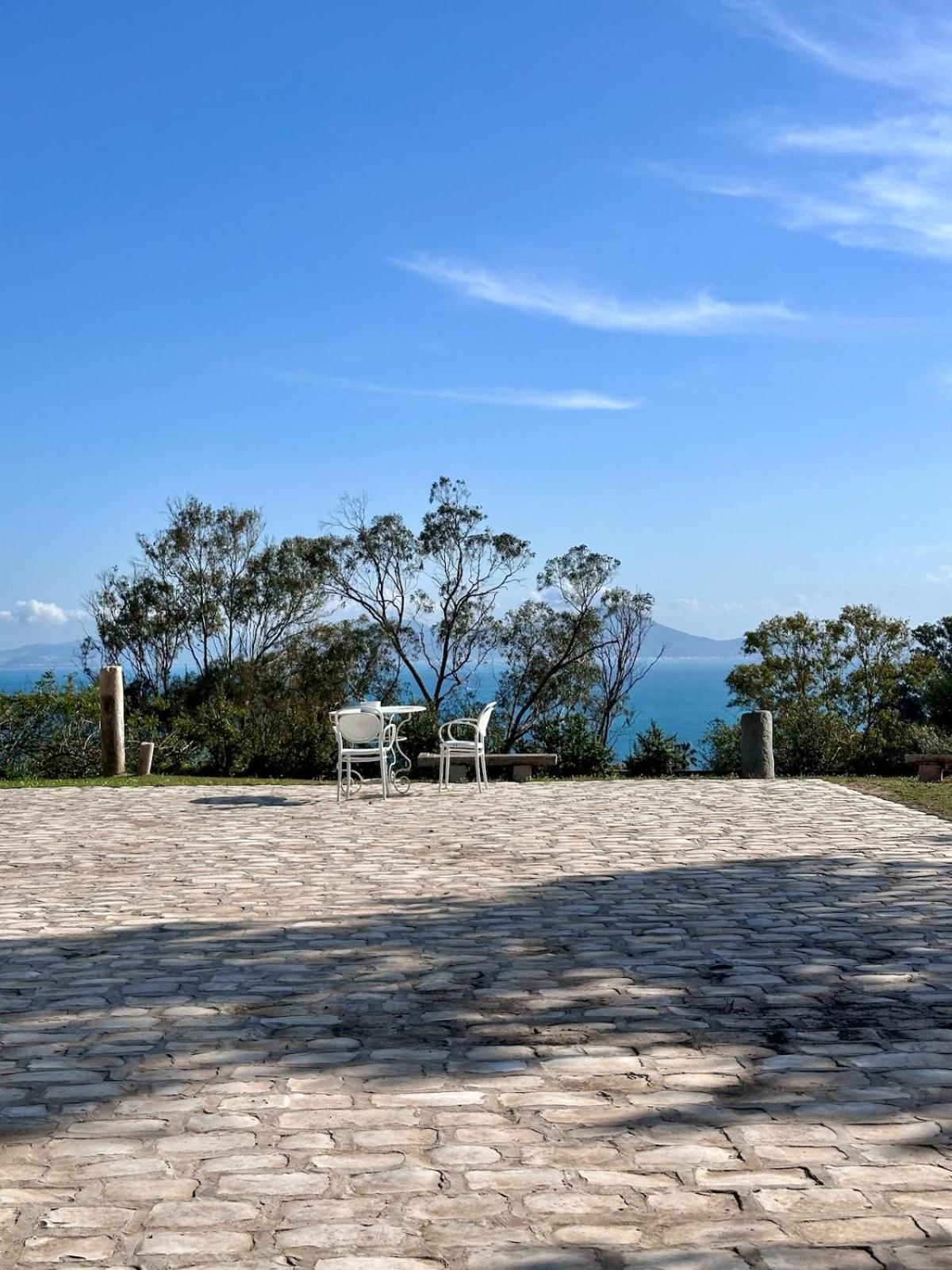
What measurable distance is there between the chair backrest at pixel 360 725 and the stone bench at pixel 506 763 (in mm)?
2455

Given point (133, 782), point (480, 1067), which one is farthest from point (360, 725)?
point (480, 1067)

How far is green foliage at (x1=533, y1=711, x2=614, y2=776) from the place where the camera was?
1662 centimetres

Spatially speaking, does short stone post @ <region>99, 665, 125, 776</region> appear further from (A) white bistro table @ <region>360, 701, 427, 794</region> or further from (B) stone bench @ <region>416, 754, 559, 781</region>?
(B) stone bench @ <region>416, 754, 559, 781</region>

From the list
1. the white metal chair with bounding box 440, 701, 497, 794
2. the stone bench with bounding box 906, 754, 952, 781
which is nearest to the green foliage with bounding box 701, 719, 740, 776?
the stone bench with bounding box 906, 754, 952, 781

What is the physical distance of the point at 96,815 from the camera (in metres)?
11.5

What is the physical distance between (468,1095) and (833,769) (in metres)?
13.9

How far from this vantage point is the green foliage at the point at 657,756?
16359 millimetres

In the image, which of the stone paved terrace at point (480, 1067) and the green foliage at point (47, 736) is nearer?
the stone paved terrace at point (480, 1067)

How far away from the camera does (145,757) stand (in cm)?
1595

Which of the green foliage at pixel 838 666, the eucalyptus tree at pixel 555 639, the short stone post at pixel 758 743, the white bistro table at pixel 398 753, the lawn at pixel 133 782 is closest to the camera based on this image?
the white bistro table at pixel 398 753

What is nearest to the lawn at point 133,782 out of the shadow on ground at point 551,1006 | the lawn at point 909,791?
the lawn at point 909,791

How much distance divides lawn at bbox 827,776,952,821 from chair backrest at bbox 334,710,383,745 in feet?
16.5

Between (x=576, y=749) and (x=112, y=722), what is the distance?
6.16 meters

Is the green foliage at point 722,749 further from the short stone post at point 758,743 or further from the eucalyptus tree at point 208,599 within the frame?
the eucalyptus tree at point 208,599
